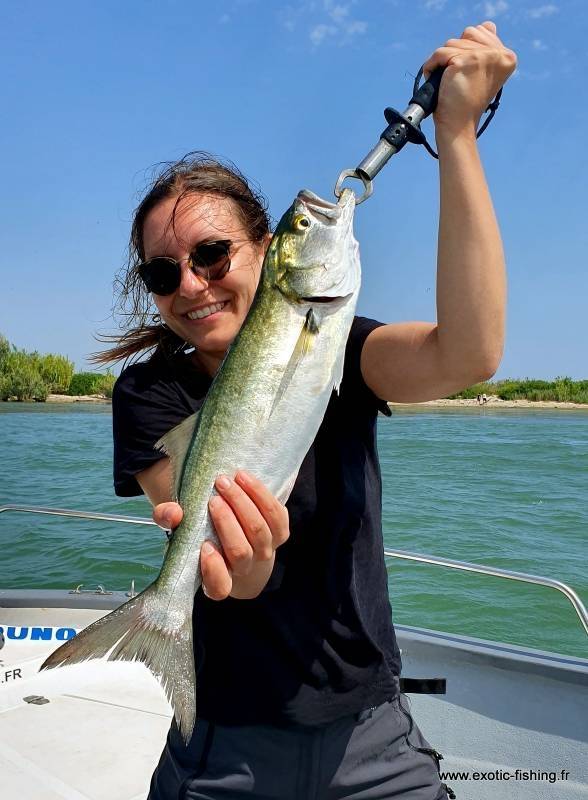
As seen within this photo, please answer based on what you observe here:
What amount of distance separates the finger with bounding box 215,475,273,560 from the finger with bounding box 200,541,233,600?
9 centimetres

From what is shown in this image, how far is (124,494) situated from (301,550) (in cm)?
64

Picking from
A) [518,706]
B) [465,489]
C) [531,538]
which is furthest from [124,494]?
[465,489]

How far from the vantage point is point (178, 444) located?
6.63 ft

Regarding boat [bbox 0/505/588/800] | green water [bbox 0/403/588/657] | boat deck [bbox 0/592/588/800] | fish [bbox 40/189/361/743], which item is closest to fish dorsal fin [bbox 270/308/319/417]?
fish [bbox 40/189/361/743]

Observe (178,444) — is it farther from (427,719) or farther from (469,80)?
(427,719)

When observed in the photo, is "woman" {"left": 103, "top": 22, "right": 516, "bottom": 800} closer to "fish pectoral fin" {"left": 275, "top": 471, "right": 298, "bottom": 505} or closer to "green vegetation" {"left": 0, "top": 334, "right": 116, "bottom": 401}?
"fish pectoral fin" {"left": 275, "top": 471, "right": 298, "bottom": 505}

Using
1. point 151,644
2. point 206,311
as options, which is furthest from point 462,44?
point 151,644

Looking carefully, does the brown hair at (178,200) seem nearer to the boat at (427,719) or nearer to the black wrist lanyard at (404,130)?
the black wrist lanyard at (404,130)

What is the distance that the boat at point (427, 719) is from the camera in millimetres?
3654

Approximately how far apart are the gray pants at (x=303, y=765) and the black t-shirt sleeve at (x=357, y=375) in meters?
0.85

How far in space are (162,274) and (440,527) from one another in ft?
47.3

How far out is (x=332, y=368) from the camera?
73.4 inches

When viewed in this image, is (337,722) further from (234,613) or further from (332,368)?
(332,368)

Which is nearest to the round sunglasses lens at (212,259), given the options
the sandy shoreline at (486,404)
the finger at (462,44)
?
the finger at (462,44)
